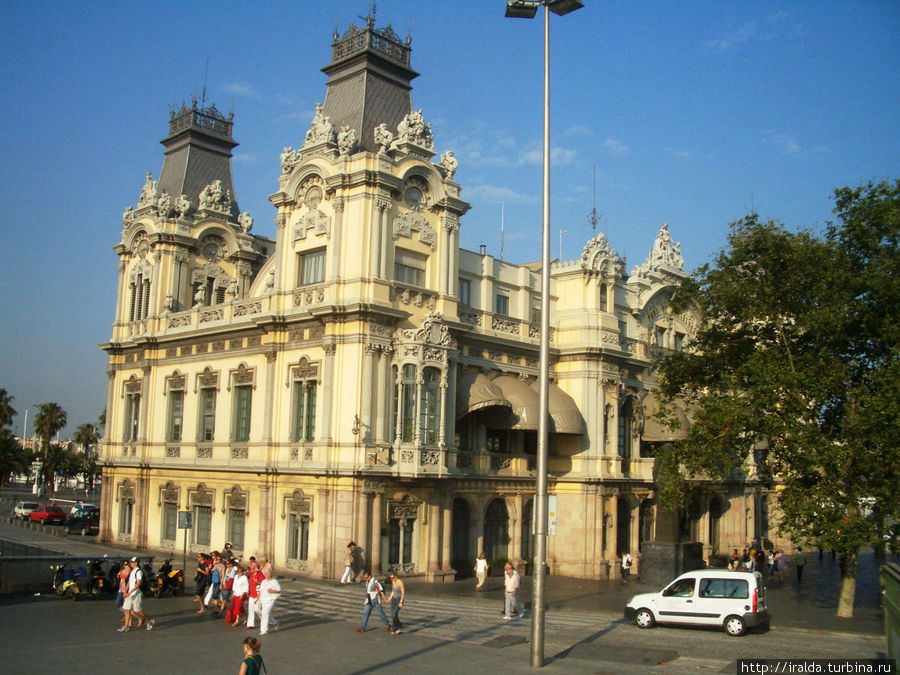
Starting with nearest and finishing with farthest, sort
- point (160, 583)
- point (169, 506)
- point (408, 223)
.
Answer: point (160, 583) < point (408, 223) < point (169, 506)

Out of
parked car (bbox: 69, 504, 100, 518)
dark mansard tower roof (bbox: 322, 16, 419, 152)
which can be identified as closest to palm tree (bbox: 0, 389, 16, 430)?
parked car (bbox: 69, 504, 100, 518)

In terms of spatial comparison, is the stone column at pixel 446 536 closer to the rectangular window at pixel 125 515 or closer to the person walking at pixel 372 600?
the person walking at pixel 372 600

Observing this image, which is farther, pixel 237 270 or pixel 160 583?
pixel 237 270

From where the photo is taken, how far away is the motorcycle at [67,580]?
26609 mm

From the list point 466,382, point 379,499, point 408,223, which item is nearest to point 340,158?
point 408,223

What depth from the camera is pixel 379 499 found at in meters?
31.6

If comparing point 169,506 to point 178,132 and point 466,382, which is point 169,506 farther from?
point 178,132

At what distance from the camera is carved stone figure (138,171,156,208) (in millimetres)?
45219

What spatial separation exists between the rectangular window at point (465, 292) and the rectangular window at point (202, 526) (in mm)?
14536

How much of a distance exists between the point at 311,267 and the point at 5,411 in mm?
68951

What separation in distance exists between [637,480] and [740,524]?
1183cm

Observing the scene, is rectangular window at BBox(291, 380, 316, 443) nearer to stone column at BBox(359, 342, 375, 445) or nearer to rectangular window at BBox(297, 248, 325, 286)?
stone column at BBox(359, 342, 375, 445)

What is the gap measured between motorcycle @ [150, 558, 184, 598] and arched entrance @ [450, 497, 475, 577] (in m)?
11.7

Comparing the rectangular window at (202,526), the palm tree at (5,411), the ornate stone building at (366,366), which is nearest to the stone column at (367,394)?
the ornate stone building at (366,366)
